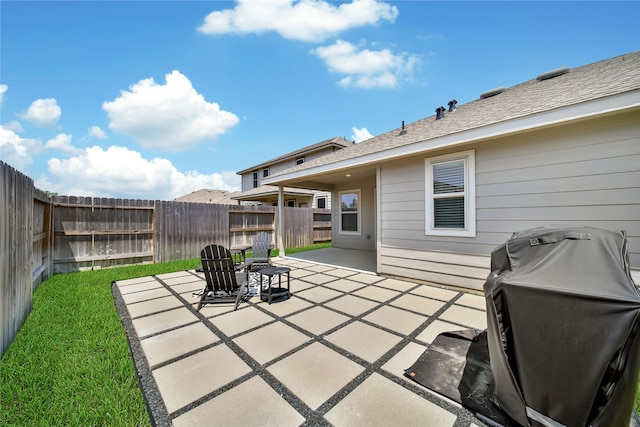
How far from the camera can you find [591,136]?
314 cm

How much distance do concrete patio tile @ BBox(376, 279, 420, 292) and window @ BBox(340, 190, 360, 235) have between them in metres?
4.41

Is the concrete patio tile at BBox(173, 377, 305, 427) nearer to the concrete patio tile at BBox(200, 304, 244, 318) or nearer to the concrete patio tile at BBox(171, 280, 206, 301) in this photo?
the concrete patio tile at BBox(200, 304, 244, 318)

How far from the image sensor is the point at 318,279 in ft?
16.5

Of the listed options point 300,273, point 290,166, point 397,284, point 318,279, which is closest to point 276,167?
point 290,166

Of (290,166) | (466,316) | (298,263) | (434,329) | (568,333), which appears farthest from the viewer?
(290,166)

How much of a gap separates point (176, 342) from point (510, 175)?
203 inches

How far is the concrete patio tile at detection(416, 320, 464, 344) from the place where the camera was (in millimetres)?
2594

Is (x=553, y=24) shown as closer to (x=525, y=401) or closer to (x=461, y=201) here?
(x=461, y=201)

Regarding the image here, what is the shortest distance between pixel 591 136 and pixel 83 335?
674cm

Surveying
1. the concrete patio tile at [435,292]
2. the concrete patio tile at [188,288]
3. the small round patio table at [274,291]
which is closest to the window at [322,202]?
the concrete patio tile at [188,288]

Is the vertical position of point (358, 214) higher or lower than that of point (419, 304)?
higher

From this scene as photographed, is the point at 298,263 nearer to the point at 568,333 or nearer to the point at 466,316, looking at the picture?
the point at 466,316

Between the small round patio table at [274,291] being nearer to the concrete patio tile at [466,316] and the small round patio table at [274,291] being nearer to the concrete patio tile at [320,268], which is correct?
the concrete patio tile at [320,268]

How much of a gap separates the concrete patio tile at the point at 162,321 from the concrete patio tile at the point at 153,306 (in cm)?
18
